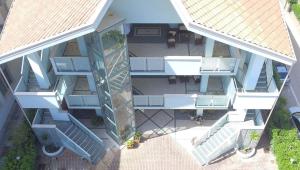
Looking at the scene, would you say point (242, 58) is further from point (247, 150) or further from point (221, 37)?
point (247, 150)

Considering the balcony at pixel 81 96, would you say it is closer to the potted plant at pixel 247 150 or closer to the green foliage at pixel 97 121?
the green foliage at pixel 97 121

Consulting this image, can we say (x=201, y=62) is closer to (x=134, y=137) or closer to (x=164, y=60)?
(x=164, y=60)

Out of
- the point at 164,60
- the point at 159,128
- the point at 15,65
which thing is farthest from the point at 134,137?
the point at 15,65

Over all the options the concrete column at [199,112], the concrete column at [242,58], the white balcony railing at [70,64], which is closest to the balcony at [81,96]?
the white balcony railing at [70,64]

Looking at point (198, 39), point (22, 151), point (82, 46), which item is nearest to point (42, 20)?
point (82, 46)

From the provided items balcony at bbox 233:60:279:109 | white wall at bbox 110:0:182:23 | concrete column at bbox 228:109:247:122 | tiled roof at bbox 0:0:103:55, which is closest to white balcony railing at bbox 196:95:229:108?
concrete column at bbox 228:109:247:122

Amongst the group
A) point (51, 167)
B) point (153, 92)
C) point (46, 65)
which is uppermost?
A: point (46, 65)
